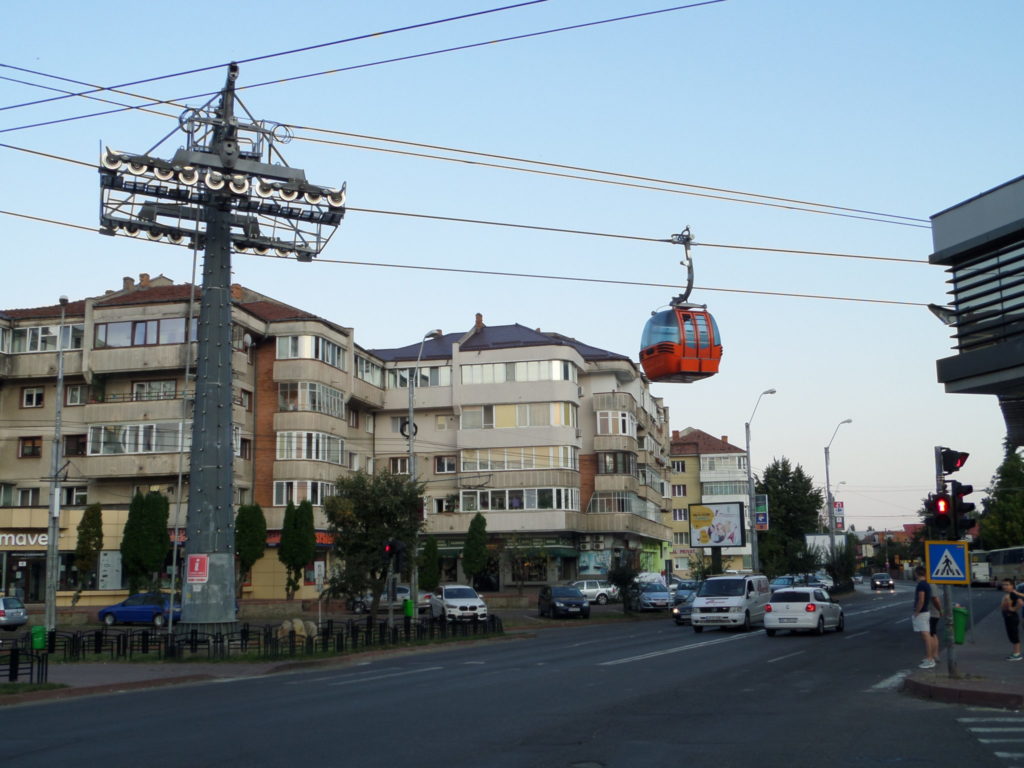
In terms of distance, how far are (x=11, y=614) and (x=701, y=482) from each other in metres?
73.5

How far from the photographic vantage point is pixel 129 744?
12.5 m

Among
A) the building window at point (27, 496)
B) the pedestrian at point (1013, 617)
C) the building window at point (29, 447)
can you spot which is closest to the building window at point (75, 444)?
the building window at point (29, 447)

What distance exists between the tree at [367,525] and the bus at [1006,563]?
45.9 m

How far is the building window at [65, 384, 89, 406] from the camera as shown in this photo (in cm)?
5950

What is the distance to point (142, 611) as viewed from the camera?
4647 cm

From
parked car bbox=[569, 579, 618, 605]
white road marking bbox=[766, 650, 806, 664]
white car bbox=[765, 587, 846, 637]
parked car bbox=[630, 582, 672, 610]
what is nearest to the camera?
white road marking bbox=[766, 650, 806, 664]

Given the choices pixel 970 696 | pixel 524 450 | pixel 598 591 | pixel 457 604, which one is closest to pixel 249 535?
pixel 457 604

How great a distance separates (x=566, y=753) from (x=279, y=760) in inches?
115

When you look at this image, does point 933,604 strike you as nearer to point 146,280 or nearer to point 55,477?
point 55,477

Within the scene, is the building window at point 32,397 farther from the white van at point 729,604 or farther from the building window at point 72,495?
the white van at point 729,604

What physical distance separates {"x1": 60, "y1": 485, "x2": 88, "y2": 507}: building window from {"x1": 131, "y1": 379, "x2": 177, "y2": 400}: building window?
5997 mm

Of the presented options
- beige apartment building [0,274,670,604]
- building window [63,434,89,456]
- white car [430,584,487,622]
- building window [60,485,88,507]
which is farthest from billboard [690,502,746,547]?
building window [63,434,89,456]

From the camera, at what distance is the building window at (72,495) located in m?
58.5

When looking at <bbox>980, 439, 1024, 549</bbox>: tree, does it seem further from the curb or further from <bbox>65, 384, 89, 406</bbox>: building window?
the curb
